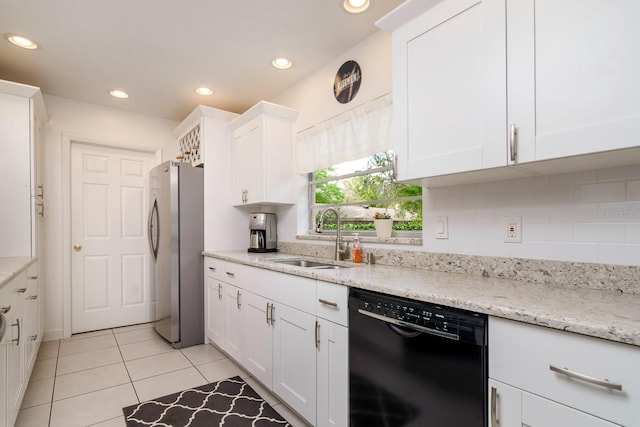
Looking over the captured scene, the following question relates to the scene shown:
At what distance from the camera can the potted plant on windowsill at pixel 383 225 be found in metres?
2.14

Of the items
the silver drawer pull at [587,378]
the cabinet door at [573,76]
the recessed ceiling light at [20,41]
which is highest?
the recessed ceiling light at [20,41]

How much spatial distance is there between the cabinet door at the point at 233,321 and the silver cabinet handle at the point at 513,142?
198 cm

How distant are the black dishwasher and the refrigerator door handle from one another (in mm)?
2535

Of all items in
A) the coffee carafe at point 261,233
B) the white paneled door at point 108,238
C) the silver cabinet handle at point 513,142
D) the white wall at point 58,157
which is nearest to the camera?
the silver cabinet handle at point 513,142

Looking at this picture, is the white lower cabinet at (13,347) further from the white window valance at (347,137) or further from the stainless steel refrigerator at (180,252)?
the white window valance at (347,137)

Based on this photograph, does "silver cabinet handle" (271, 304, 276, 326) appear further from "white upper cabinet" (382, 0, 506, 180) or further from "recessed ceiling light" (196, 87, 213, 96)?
"recessed ceiling light" (196, 87, 213, 96)

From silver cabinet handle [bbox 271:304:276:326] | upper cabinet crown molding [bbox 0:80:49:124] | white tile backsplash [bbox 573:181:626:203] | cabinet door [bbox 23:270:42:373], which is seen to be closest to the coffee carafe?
silver cabinet handle [bbox 271:304:276:326]

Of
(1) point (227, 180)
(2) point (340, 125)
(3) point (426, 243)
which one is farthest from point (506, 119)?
(1) point (227, 180)

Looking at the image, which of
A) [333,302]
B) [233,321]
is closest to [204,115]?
[233,321]

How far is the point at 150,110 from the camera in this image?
3.65m

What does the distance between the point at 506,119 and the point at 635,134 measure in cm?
38

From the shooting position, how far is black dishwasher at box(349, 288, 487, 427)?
102 centimetres

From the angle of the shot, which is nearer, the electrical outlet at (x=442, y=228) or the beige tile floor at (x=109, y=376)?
the electrical outlet at (x=442, y=228)

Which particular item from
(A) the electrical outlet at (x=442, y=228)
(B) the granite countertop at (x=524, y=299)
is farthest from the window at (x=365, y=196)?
(B) the granite countertop at (x=524, y=299)
